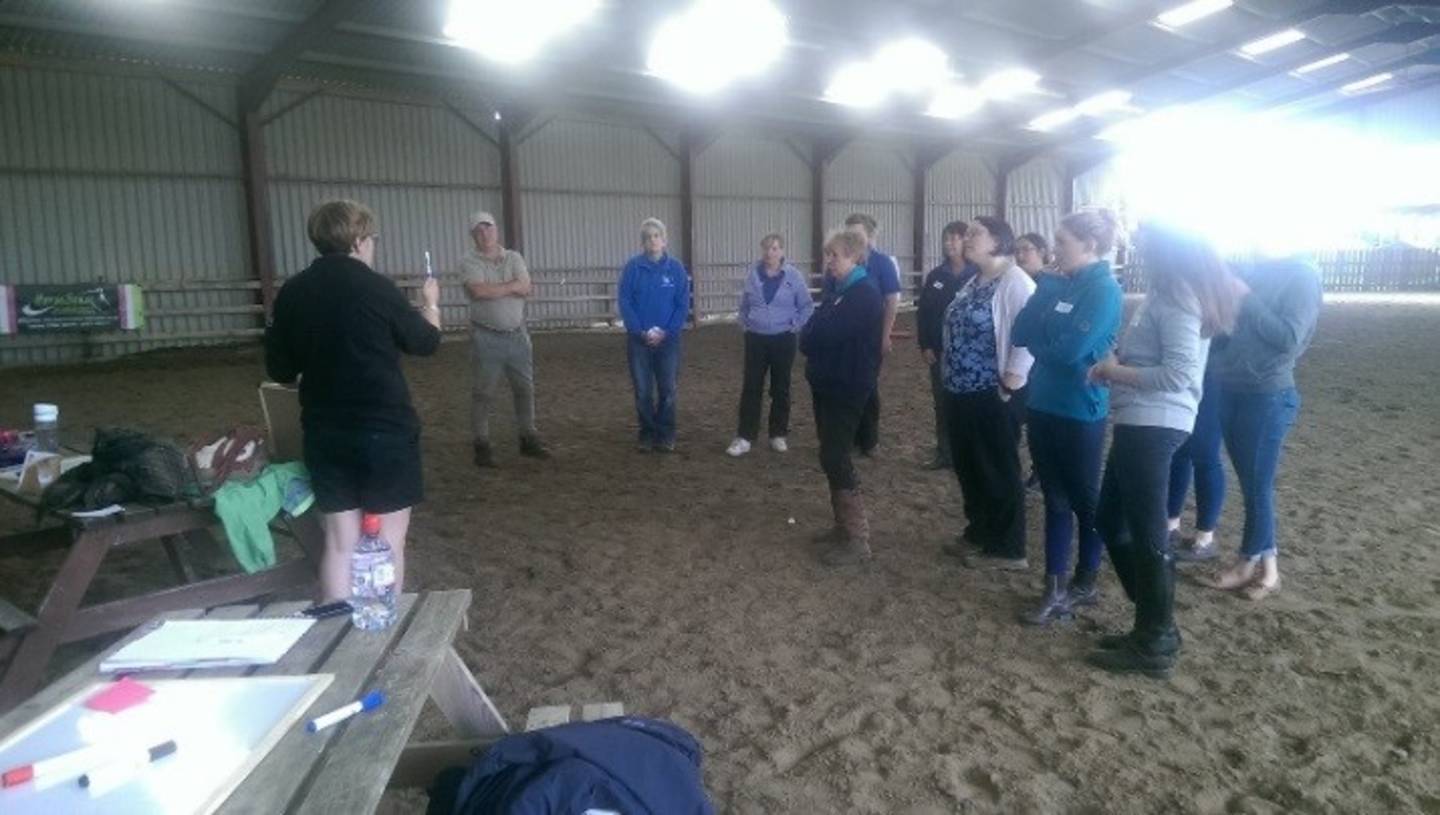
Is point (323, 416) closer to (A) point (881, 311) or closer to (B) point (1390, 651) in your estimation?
(A) point (881, 311)

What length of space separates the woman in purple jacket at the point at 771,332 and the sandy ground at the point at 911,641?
0.29 m

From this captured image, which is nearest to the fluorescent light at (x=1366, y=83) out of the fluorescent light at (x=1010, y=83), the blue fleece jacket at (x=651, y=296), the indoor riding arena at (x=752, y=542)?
the fluorescent light at (x=1010, y=83)

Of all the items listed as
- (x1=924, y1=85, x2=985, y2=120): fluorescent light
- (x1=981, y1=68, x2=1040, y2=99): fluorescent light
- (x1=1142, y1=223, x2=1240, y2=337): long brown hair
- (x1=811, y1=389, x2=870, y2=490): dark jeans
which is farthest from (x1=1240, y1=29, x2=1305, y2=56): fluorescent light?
(x1=1142, y1=223, x2=1240, y2=337): long brown hair

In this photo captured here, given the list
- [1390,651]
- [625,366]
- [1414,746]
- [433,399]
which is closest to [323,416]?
[1414,746]

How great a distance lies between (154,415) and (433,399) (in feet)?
8.02

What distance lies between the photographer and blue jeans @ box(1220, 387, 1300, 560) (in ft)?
11.5

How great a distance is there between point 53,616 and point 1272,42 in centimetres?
1846

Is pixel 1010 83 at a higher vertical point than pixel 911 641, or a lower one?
higher

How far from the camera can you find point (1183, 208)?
292 cm

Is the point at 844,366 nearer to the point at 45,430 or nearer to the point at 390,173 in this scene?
the point at 45,430

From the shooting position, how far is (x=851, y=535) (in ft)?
13.9

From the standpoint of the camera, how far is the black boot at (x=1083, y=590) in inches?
142

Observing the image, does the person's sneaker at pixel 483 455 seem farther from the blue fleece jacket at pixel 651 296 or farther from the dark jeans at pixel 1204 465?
the dark jeans at pixel 1204 465

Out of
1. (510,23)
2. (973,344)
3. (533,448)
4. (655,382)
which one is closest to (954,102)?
(510,23)
